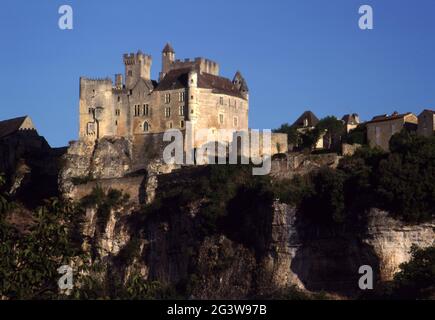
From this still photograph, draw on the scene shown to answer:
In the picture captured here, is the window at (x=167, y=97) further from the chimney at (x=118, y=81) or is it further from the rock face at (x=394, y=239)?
the rock face at (x=394, y=239)

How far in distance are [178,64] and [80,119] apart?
721 centimetres

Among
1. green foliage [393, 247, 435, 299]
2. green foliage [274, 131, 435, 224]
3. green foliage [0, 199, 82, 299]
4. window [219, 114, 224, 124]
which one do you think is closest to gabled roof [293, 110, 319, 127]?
window [219, 114, 224, 124]

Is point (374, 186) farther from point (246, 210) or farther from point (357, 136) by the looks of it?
point (357, 136)

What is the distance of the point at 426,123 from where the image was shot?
73000 mm

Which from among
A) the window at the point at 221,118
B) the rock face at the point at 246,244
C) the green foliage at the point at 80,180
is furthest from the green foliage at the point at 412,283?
the window at the point at 221,118

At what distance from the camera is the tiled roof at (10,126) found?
8325 centimetres

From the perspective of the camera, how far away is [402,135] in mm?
68062

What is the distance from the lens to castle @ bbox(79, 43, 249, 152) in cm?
7938

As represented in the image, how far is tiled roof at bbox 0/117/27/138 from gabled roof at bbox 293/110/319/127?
17833 millimetres

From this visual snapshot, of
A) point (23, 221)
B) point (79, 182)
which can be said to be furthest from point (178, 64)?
point (23, 221)

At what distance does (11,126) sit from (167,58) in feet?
35.9

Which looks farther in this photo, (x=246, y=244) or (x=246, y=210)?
(x=246, y=210)

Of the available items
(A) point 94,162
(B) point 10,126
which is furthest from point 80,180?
(B) point 10,126

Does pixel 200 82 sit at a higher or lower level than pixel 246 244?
higher
